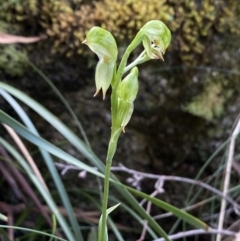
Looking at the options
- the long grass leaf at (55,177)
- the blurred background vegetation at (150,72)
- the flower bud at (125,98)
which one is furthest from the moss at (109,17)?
the flower bud at (125,98)

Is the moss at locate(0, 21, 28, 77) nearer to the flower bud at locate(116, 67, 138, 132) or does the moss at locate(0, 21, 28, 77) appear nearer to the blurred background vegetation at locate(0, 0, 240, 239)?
the blurred background vegetation at locate(0, 0, 240, 239)

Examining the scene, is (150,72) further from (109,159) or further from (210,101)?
(109,159)

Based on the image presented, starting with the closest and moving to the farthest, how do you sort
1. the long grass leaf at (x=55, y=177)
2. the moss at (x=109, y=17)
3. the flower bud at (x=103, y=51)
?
the flower bud at (x=103, y=51)
the long grass leaf at (x=55, y=177)
the moss at (x=109, y=17)

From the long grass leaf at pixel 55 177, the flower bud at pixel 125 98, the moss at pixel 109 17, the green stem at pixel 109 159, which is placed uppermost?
the moss at pixel 109 17

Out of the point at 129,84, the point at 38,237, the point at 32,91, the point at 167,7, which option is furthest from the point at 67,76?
the point at 129,84

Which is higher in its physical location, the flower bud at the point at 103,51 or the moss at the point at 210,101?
the flower bud at the point at 103,51

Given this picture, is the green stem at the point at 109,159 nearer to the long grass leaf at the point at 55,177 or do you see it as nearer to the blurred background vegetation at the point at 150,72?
the long grass leaf at the point at 55,177

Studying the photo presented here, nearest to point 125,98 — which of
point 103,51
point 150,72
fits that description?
point 103,51

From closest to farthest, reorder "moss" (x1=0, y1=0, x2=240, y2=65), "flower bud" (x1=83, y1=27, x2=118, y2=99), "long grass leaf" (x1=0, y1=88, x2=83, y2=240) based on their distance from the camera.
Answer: "flower bud" (x1=83, y1=27, x2=118, y2=99) < "long grass leaf" (x1=0, y1=88, x2=83, y2=240) < "moss" (x1=0, y1=0, x2=240, y2=65)

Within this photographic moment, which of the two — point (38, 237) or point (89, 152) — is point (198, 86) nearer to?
point (89, 152)

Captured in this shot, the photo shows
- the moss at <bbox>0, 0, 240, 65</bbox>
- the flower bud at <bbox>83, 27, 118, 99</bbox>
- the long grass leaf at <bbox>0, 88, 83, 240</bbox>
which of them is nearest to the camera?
the flower bud at <bbox>83, 27, 118, 99</bbox>

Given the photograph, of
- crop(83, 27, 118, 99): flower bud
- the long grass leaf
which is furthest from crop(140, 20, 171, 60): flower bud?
the long grass leaf
